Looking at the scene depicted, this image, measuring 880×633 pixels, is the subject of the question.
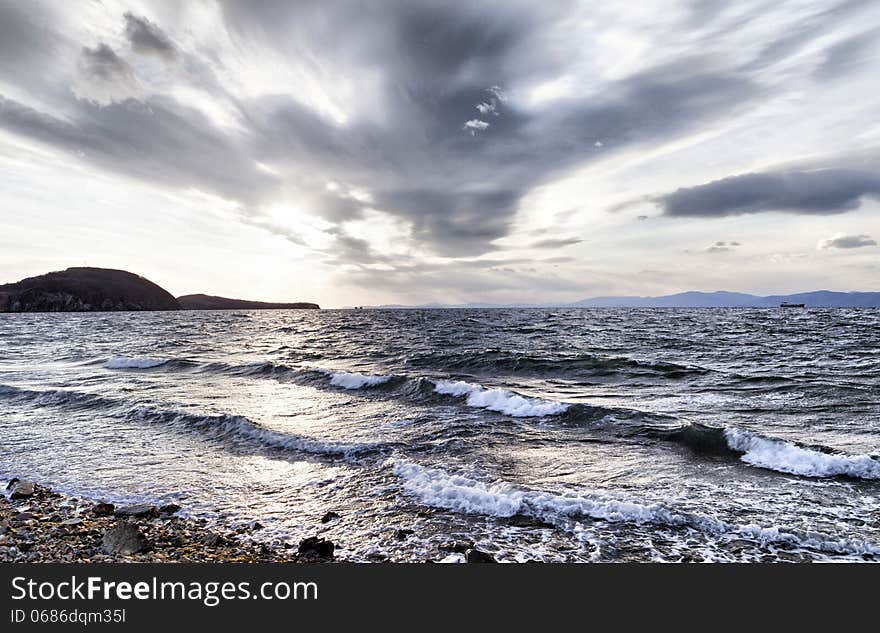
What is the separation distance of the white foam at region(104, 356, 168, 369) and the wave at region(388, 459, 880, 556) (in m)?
32.8

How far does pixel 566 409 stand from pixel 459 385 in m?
6.42

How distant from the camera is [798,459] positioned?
37.0 feet

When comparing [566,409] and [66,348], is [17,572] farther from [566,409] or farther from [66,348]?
[66,348]

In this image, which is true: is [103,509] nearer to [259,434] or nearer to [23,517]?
[23,517]

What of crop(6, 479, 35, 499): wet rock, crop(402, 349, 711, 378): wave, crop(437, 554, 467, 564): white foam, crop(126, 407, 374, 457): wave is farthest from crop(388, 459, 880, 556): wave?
crop(402, 349, 711, 378): wave

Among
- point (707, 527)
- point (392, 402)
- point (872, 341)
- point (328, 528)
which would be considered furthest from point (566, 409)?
point (872, 341)

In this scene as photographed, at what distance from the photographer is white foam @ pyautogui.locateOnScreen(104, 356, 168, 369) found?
33719 millimetres

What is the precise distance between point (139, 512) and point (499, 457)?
8688 millimetres

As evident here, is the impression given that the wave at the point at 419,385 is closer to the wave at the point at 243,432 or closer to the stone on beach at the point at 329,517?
the wave at the point at 243,432

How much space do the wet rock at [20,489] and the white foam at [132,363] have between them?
26.1 metres

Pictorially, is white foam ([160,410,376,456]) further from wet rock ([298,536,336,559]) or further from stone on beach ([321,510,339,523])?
wet rock ([298,536,336,559])

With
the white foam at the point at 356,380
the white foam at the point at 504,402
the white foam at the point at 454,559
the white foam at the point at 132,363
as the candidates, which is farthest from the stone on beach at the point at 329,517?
the white foam at the point at 132,363

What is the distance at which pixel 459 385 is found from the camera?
73.5 feet

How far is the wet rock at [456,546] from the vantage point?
23.5 feet
